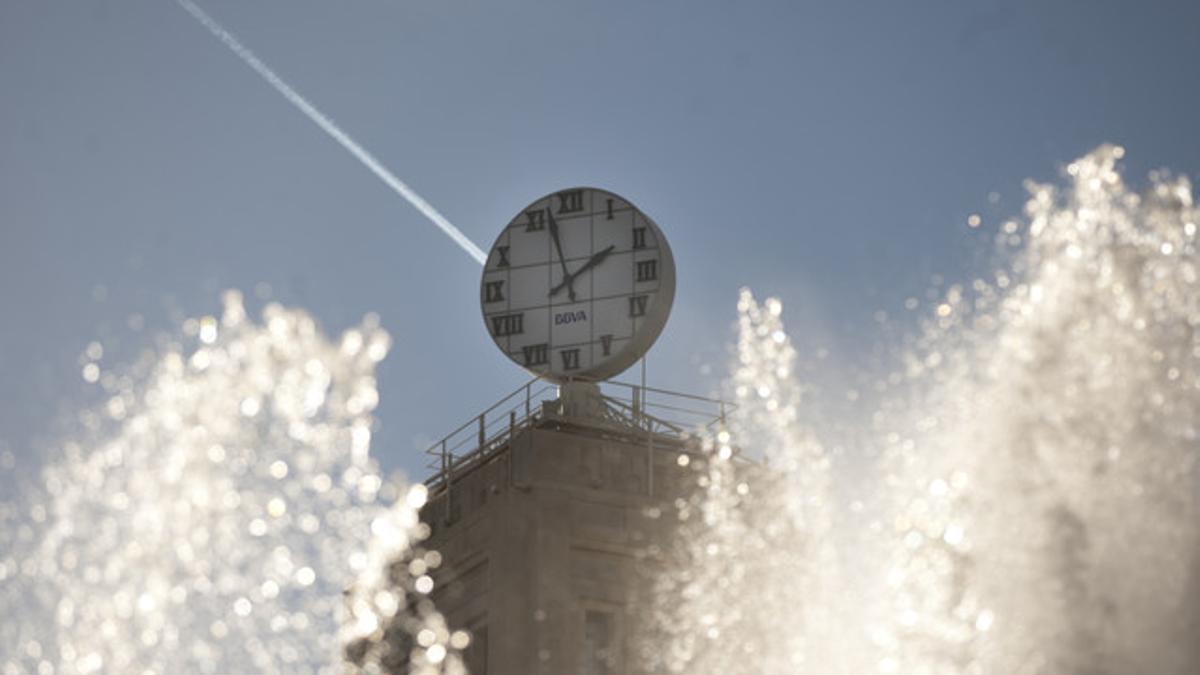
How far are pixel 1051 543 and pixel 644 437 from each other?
56.7ft

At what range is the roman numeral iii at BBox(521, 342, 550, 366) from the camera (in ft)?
188

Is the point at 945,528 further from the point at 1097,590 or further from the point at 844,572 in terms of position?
the point at 844,572

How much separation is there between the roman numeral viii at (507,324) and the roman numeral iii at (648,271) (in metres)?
2.54

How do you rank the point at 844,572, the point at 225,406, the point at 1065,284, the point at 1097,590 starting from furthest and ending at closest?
the point at 844,572 → the point at 225,406 → the point at 1065,284 → the point at 1097,590

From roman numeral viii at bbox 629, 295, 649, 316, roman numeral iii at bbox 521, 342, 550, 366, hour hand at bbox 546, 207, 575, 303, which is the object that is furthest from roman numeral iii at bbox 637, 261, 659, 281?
roman numeral iii at bbox 521, 342, 550, 366

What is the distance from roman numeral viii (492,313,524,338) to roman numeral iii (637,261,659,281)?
2542 millimetres

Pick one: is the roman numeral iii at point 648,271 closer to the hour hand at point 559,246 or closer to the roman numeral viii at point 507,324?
the hour hand at point 559,246

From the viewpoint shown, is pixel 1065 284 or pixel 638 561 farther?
pixel 638 561

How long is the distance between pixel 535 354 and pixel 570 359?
31.1 inches

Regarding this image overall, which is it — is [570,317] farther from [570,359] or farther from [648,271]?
[648,271]

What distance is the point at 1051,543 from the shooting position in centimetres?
4031

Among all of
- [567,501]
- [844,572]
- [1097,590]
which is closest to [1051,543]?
[1097,590]

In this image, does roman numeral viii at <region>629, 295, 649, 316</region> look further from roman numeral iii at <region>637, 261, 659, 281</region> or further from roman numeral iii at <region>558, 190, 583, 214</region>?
roman numeral iii at <region>558, 190, 583, 214</region>

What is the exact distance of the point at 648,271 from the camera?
187 feet
